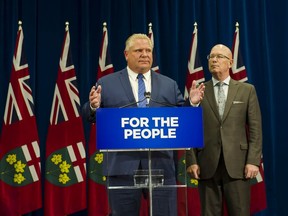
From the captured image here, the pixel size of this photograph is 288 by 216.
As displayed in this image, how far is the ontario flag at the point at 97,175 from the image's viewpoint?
4.71 metres

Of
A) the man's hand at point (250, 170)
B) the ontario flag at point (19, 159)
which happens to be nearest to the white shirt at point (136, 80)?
the man's hand at point (250, 170)

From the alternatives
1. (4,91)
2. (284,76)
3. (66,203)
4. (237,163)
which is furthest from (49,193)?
(284,76)

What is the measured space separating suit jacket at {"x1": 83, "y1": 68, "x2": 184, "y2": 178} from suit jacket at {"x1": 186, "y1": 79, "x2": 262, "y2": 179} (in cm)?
48

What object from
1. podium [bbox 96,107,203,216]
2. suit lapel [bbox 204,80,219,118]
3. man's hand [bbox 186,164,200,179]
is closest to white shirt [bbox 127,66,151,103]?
podium [bbox 96,107,203,216]

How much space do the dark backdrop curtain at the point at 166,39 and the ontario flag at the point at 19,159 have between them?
0.34 m

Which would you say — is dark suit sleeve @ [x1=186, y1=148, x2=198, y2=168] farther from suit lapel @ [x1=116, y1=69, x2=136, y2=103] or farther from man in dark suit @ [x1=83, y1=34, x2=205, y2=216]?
suit lapel @ [x1=116, y1=69, x2=136, y2=103]

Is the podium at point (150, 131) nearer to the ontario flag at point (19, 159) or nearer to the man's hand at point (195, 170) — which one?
the man's hand at point (195, 170)

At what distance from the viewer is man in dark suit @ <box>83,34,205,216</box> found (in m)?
2.47

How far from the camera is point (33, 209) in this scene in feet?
15.4

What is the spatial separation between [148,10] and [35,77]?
1.45 meters

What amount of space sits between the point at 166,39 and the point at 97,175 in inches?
65.4

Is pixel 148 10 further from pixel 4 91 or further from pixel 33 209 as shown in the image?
pixel 33 209

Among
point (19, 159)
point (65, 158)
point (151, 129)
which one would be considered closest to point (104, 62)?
point (65, 158)

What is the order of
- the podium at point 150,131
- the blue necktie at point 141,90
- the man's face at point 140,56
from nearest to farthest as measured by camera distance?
the podium at point 150,131 → the blue necktie at point 141,90 → the man's face at point 140,56
